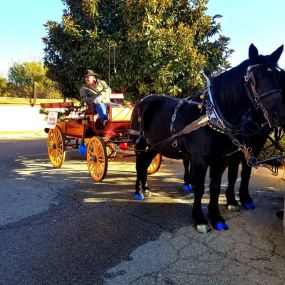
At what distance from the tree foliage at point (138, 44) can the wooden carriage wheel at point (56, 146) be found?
1767mm

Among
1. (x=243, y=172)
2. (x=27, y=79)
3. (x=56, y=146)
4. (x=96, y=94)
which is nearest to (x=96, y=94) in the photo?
(x=96, y=94)

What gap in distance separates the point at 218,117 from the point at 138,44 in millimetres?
4948

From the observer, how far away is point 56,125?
869 cm

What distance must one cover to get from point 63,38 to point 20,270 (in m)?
7.41

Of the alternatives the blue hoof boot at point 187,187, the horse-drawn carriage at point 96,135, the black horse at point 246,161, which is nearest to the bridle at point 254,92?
the black horse at point 246,161

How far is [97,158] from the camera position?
6918 millimetres

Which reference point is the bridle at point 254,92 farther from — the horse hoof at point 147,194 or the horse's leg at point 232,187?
the horse hoof at point 147,194

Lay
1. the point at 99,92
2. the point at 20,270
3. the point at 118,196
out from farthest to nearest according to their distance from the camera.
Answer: the point at 99,92 < the point at 118,196 < the point at 20,270

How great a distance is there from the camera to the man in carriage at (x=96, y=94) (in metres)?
7.35

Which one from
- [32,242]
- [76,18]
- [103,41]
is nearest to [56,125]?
[103,41]

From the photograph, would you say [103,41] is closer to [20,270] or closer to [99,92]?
[99,92]

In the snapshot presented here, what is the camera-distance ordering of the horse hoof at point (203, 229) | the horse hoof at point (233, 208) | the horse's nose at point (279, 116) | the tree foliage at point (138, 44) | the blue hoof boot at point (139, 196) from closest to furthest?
the horse's nose at point (279, 116), the horse hoof at point (203, 229), the horse hoof at point (233, 208), the blue hoof boot at point (139, 196), the tree foliage at point (138, 44)

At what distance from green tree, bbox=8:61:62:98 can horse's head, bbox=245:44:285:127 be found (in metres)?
29.9

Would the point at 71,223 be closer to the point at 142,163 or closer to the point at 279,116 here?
the point at 142,163
